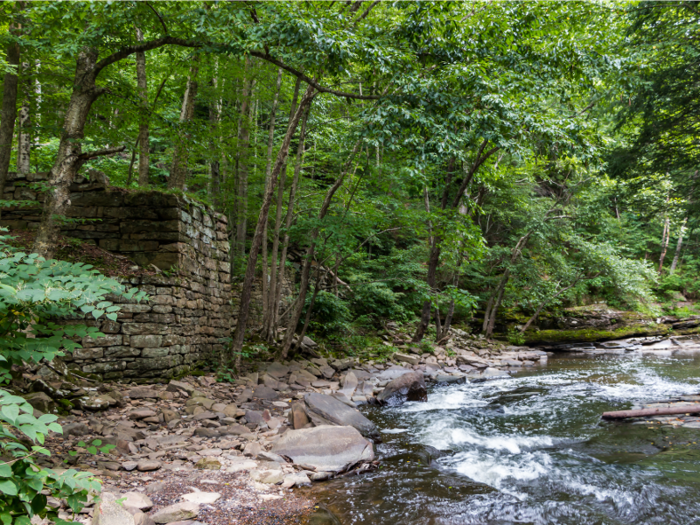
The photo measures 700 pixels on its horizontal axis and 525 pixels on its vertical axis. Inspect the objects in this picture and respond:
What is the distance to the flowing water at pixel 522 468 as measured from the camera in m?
3.09

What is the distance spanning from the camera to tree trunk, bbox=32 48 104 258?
13.2 ft

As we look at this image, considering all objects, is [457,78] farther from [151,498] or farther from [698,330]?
[698,330]

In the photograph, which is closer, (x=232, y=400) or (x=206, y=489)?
(x=206, y=489)

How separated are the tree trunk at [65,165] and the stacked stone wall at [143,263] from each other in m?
1.32

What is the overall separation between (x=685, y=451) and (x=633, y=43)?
6778 mm

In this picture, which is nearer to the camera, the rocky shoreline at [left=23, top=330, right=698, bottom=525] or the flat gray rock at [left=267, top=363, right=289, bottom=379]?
the rocky shoreline at [left=23, top=330, right=698, bottom=525]

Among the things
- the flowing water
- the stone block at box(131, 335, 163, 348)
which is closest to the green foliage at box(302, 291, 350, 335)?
the flowing water

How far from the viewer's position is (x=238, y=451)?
3.97 metres

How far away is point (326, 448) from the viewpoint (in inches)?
158

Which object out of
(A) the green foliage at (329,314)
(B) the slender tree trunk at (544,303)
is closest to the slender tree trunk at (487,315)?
(B) the slender tree trunk at (544,303)

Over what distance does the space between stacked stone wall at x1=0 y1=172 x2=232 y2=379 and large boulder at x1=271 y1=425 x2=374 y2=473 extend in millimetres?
2506

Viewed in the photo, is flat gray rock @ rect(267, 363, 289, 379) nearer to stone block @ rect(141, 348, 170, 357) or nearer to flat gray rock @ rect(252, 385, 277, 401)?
flat gray rock @ rect(252, 385, 277, 401)

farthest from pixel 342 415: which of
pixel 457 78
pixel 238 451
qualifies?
pixel 457 78

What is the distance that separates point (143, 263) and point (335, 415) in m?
3.48
